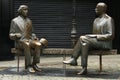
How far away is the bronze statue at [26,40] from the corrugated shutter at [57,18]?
608cm

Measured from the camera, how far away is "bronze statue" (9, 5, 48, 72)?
11406 mm

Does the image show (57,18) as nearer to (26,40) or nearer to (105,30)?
(26,40)

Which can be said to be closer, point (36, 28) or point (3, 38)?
point (3, 38)

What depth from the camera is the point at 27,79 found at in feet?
34.2

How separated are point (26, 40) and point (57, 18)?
6.54 m

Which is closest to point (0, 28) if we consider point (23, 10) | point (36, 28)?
point (36, 28)

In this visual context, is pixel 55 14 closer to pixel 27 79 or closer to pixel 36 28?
pixel 36 28

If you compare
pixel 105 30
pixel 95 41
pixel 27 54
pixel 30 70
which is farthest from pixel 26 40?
pixel 105 30

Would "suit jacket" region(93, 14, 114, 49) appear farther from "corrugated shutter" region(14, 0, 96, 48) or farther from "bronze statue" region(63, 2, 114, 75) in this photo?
"corrugated shutter" region(14, 0, 96, 48)

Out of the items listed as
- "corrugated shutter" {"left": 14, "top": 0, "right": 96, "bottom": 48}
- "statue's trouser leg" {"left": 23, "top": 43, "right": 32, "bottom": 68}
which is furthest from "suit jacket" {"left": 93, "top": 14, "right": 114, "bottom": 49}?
"corrugated shutter" {"left": 14, "top": 0, "right": 96, "bottom": 48}

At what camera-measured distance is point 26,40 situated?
11477 mm

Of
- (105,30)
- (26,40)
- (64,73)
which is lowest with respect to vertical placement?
(64,73)

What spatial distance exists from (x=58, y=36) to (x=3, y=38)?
111 inches

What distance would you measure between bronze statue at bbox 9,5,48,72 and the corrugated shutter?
608 cm
